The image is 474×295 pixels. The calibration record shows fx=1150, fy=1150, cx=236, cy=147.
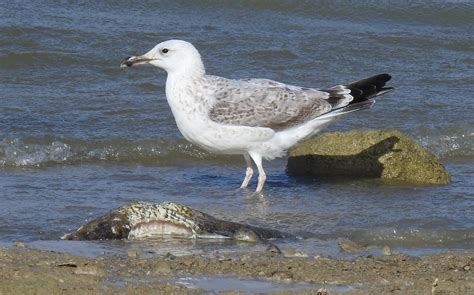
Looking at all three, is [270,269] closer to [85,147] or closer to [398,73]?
[85,147]

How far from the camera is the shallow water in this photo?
26.6 ft

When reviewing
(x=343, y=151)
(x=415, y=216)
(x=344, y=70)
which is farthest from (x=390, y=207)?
(x=344, y=70)

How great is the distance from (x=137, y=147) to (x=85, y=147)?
18.5 inches

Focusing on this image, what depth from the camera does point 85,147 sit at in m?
10.3

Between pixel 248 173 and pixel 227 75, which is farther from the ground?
pixel 227 75

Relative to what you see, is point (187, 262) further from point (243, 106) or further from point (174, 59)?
point (174, 59)

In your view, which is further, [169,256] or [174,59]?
[174,59]

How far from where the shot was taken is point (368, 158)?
977 cm

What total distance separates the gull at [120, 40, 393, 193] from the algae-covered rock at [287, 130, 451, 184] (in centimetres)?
31

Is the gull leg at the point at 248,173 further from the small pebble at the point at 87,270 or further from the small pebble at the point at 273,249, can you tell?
the small pebble at the point at 87,270

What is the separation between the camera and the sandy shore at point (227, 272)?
5.70m

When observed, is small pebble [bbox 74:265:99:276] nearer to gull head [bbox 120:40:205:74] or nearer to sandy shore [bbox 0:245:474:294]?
sandy shore [bbox 0:245:474:294]

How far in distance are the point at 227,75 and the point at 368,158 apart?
3.40 metres

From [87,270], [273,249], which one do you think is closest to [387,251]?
[273,249]
